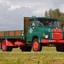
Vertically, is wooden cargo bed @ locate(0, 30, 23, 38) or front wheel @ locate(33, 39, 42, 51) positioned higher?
wooden cargo bed @ locate(0, 30, 23, 38)

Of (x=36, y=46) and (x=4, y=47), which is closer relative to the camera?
(x=36, y=46)

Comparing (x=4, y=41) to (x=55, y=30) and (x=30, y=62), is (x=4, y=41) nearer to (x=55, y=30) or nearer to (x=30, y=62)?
(x=55, y=30)

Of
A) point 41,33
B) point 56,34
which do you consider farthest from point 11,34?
point 56,34

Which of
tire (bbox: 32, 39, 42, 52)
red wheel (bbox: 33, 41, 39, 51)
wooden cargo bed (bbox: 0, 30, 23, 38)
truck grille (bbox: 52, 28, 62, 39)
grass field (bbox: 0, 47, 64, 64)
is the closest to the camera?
grass field (bbox: 0, 47, 64, 64)

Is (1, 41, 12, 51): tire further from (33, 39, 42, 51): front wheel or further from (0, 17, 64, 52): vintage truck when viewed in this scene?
(33, 39, 42, 51): front wheel

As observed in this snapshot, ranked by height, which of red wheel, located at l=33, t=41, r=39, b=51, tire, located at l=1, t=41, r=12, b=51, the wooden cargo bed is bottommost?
tire, located at l=1, t=41, r=12, b=51

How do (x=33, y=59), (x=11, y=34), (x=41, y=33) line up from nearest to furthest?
(x=33, y=59)
(x=41, y=33)
(x=11, y=34)

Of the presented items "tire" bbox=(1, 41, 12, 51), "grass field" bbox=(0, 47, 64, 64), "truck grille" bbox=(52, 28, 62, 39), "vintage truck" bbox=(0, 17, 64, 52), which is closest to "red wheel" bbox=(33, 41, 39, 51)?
"vintage truck" bbox=(0, 17, 64, 52)

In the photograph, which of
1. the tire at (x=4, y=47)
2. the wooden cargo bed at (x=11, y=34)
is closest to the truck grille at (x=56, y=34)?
the wooden cargo bed at (x=11, y=34)

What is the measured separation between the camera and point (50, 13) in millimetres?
87188

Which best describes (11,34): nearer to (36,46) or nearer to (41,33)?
(36,46)

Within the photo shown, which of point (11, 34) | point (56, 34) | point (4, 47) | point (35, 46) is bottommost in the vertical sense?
point (4, 47)

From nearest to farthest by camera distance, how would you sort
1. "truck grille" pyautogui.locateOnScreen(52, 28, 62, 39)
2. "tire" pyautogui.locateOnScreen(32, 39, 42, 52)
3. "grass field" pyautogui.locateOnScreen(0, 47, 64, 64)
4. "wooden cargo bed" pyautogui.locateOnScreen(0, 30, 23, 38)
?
"grass field" pyautogui.locateOnScreen(0, 47, 64, 64), "tire" pyautogui.locateOnScreen(32, 39, 42, 52), "truck grille" pyautogui.locateOnScreen(52, 28, 62, 39), "wooden cargo bed" pyautogui.locateOnScreen(0, 30, 23, 38)

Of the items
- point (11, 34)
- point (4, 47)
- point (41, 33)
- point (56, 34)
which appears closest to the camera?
point (41, 33)
